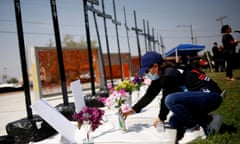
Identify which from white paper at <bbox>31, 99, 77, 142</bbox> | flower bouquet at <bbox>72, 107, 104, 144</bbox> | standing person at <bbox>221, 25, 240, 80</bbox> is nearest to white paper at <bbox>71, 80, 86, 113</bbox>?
white paper at <bbox>31, 99, 77, 142</bbox>

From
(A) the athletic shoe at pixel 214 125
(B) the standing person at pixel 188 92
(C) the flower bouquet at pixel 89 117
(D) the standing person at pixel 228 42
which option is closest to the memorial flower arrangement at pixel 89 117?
(C) the flower bouquet at pixel 89 117

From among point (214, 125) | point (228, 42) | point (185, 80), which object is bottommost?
point (214, 125)

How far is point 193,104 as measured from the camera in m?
2.41

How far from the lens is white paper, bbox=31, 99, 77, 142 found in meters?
2.78

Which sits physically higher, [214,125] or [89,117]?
[89,117]

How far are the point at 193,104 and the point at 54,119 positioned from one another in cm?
168

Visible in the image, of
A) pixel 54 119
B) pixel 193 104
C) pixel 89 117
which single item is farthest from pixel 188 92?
pixel 54 119

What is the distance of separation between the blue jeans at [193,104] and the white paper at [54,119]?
137cm

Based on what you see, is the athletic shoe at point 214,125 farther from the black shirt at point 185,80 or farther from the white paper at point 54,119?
the white paper at point 54,119

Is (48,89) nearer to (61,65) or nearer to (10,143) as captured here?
(61,65)

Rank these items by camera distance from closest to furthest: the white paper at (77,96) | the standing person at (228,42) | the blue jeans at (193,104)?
1. the blue jeans at (193,104)
2. the white paper at (77,96)
3. the standing person at (228,42)

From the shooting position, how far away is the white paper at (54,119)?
278 centimetres

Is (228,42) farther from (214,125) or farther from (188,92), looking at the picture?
(188,92)

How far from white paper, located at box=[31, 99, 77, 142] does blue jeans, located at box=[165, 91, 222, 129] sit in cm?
137
